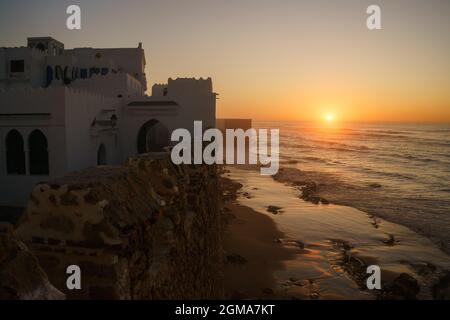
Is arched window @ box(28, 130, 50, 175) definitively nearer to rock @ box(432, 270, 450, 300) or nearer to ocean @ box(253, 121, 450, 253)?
rock @ box(432, 270, 450, 300)

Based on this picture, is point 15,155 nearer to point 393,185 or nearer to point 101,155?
point 101,155

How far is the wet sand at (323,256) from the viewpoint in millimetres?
11938

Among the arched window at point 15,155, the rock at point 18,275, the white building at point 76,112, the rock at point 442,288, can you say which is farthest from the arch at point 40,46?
the rock at point 18,275

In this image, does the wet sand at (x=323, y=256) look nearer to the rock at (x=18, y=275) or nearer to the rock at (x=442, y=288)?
the rock at (x=442, y=288)

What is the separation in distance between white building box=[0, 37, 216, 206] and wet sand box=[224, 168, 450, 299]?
749 centimetres

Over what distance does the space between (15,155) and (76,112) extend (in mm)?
3222

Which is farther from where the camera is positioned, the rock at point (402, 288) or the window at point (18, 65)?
the window at point (18, 65)

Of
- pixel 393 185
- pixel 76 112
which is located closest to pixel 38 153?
pixel 76 112

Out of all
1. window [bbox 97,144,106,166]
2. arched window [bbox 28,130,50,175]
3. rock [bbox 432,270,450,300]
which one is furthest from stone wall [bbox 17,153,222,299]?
window [bbox 97,144,106,166]

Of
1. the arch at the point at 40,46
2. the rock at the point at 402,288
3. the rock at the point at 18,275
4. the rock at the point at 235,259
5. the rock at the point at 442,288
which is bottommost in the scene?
the rock at the point at 442,288

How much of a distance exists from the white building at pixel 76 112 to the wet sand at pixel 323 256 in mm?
7489

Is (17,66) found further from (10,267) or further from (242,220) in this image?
(10,267)

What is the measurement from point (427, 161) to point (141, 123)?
144 feet

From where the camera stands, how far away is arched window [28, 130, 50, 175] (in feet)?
46.7
